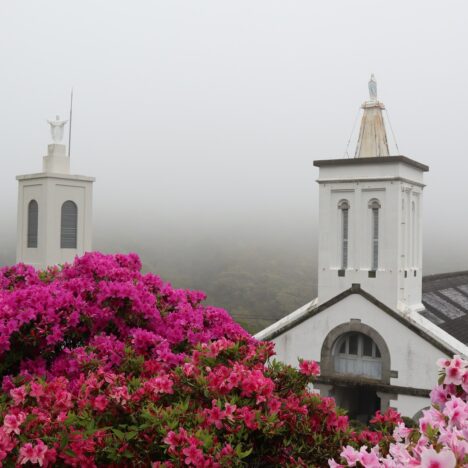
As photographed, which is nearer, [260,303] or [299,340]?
[299,340]

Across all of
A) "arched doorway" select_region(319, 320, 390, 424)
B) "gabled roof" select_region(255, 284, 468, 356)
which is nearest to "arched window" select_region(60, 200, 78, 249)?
"gabled roof" select_region(255, 284, 468, 356)

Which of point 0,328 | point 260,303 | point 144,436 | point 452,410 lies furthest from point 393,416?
point 260,303

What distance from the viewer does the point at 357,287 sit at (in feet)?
70.5

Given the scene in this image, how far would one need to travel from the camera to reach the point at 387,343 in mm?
20594

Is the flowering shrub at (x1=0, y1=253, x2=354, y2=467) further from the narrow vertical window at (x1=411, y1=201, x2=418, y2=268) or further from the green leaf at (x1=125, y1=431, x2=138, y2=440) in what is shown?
the narrow vertical window at (x1=411, y1=201, x2=418, y2=268)

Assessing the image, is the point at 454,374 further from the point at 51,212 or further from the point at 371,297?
the point at 51,212

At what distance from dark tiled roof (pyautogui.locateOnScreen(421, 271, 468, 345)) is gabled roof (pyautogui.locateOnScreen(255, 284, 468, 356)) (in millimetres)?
2157

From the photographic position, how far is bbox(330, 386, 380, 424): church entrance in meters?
21.6

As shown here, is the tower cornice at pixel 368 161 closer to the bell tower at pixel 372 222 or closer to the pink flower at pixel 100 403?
the bell tower at pixel 372 222

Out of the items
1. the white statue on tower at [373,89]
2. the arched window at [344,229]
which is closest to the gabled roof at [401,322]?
the arched window at [344,229]

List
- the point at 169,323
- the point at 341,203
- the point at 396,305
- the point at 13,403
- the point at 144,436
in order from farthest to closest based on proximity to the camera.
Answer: the point at 341,203 < the point at 396,305 < the point at 169,323 < the point at 13,403 < the point at 144,436

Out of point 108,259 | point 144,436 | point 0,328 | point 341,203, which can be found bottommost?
point 144,436

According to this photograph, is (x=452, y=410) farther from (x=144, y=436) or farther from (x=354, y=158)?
(x=354, y=158)

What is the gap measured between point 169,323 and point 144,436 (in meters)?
3.03
